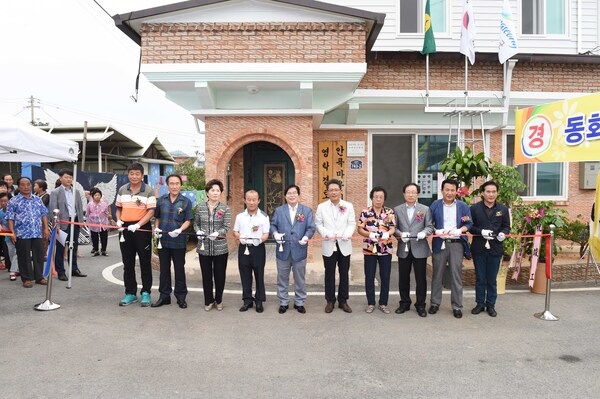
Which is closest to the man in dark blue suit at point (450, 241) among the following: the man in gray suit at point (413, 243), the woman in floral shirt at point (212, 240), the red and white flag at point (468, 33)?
the man in gray suit at point (413, 243)

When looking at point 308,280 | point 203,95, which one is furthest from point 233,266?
point 203,95

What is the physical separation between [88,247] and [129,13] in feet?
22.3

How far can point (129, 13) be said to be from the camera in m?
7.69

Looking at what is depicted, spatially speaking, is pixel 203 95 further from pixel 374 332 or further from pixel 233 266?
pixel 374 332

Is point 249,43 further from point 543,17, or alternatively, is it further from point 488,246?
point 543,17

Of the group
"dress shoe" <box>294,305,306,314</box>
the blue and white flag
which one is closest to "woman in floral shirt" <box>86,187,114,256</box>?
"dress shoe" <box>294,305,306,314</box>

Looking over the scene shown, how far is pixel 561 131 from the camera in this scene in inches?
255

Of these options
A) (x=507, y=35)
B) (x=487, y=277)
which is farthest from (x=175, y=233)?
(x=507, y=35)

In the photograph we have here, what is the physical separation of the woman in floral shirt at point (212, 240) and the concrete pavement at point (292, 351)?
0.35m

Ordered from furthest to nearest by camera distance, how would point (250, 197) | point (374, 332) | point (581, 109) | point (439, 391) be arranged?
point (581, 109), point (250, 197), point (374, 332), point (439, 391)

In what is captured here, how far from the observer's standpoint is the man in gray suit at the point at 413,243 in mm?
5730

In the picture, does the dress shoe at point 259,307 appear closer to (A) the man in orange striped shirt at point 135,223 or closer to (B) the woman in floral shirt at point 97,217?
(A) the man in orange striped shirt at point 135,223

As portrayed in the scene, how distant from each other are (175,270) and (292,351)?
2346 mm

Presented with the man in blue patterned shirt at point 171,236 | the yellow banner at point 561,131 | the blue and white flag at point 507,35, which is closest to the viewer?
the man in blue patterned shirt at point 171,236
